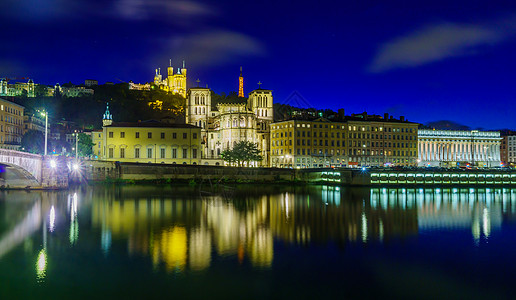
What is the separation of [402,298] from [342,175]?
59.1m

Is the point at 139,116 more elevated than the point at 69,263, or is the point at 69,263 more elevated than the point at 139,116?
the point at 139,116

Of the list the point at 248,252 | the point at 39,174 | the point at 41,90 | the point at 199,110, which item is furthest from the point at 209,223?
the point at 41,90

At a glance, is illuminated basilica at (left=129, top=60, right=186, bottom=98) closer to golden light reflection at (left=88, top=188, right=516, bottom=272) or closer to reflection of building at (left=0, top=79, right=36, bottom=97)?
reflection of building at (left=0, top=79, right=36, bottom=97)

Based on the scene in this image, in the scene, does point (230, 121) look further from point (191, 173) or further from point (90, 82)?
point (90, 82)

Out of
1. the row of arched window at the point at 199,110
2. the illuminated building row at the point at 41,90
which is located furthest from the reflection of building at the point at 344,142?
the illuminated building row at the point at 41,90

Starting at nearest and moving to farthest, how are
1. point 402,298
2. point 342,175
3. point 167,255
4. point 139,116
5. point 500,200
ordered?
point 402,298
point 167,255
point 500,200
point 342,175
point 139,116

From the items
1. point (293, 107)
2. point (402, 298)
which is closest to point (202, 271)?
point (402, 298)

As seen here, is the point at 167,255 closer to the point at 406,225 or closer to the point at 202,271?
the point at 202,271

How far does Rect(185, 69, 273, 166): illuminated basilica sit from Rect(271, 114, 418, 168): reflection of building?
520 cm

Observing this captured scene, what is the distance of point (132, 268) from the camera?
1986cm

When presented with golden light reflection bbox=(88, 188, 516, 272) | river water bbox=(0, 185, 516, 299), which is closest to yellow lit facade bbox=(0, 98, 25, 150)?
river water bbox=(0, 185, 516, 299)

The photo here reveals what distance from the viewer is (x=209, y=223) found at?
32250 mm

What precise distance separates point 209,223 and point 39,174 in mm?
29196

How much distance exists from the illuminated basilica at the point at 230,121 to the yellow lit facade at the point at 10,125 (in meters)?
34.8
